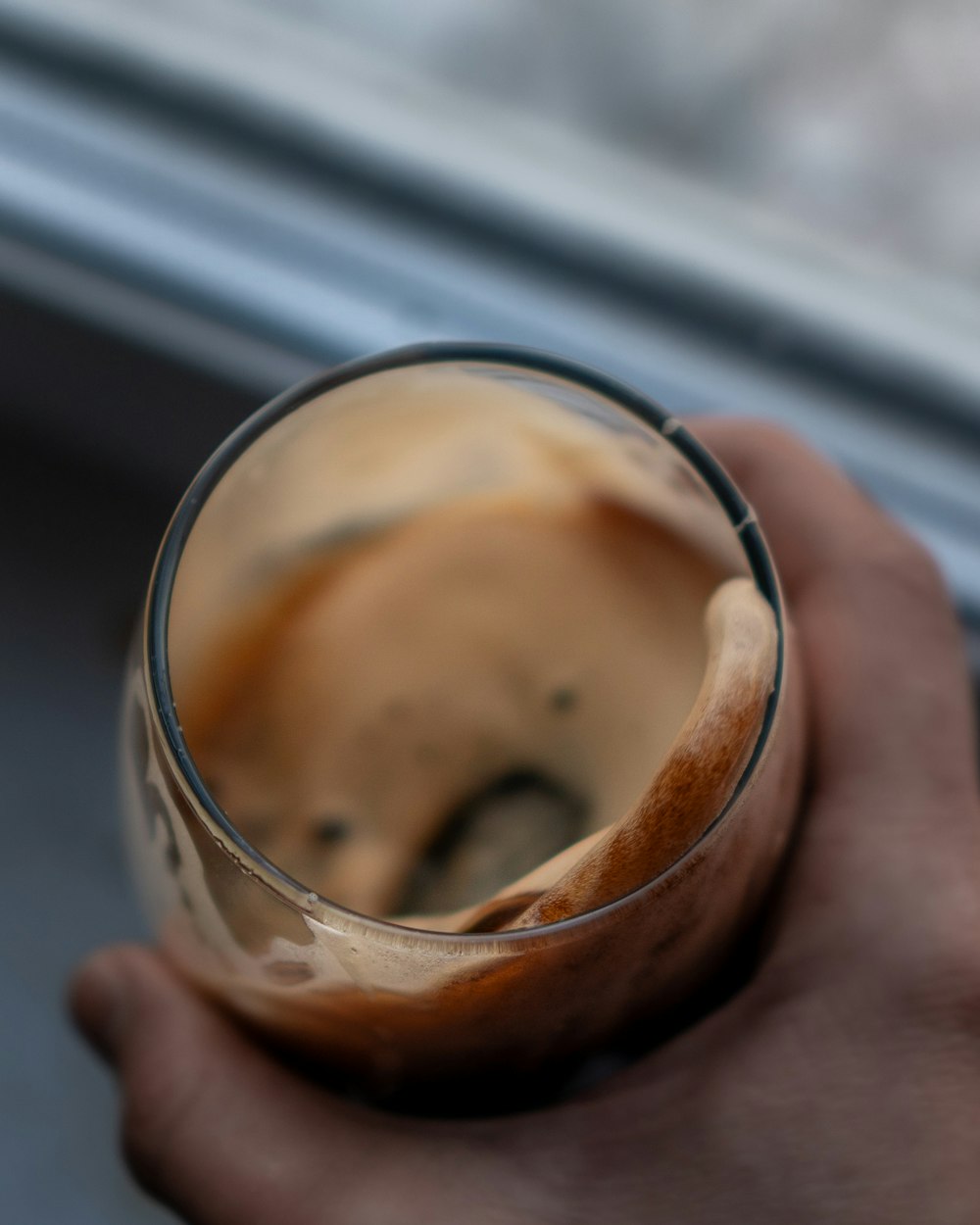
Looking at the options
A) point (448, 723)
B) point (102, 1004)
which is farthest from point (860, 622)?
point (102, 1004)

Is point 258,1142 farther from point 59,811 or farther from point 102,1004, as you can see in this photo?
point 59,811

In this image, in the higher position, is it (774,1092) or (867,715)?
(867,715)

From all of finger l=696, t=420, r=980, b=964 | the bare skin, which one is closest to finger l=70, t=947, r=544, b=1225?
the bare skin

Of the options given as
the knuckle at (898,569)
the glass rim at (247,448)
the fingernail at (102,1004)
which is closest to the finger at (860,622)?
the knuckle at (898,569)

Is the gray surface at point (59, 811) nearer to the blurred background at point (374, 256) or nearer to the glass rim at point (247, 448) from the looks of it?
the blurred background at point (374, 256)

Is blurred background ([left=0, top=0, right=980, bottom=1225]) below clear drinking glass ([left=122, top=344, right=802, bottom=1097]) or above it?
above

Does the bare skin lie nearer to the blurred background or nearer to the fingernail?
the fingernail

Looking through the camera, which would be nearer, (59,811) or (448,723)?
(448,723)

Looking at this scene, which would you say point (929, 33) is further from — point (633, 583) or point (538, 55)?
point (633, 583)
